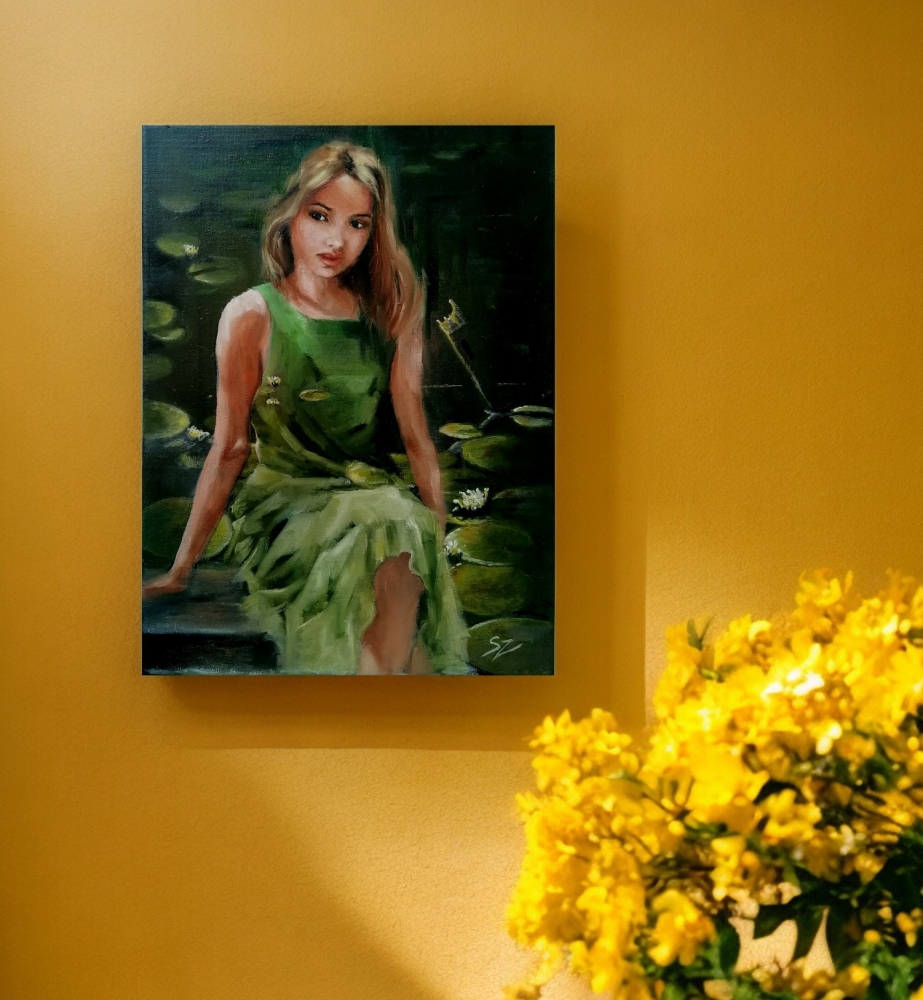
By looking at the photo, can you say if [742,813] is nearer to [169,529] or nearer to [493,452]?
[493,452]

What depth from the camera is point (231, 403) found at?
71.0 inches

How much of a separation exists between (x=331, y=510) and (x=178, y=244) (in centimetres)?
54

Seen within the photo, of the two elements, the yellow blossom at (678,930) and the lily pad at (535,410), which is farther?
the lily pad at (535,410)

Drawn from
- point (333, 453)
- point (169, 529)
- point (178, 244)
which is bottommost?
point (169, 529)

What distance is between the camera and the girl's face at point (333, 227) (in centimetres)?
179

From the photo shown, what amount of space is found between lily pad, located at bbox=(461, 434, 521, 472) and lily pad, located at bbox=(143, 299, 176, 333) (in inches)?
22.5

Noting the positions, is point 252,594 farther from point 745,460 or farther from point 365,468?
point 745,460

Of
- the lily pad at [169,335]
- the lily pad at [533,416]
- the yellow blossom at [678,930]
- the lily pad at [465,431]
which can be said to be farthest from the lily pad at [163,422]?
the yellow blossom at [678,930]

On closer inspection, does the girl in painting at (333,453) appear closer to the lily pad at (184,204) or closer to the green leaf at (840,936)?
the lily pad at (184,204)

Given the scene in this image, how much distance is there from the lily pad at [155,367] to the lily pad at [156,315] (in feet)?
0.16

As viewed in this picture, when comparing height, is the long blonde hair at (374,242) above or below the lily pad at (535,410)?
above

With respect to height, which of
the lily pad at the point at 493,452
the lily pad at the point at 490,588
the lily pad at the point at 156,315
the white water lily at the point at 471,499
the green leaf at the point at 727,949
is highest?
the lily pad at the point at 156,315
